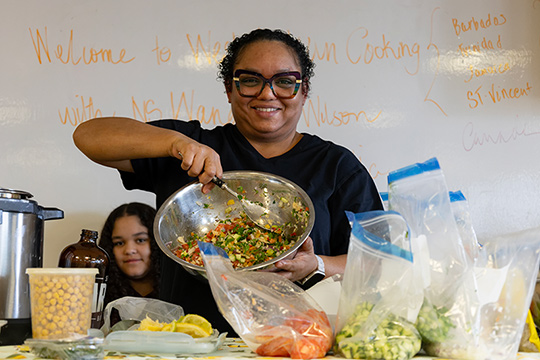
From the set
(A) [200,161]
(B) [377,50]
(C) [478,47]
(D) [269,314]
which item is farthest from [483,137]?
(D) [269,314]

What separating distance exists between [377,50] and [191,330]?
5.65 feet

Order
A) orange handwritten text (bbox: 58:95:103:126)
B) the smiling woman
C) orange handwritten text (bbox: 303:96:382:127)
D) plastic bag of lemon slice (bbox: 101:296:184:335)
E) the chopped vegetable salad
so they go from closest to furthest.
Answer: plastic bag of lemon slice (bbox: 101:296:184:335) < the chopped vegetable salad < the smiling woman < orange handwritten text (bbox: 58:95:103:126) < orange handwritten text (bbox: 303:96:382:127)

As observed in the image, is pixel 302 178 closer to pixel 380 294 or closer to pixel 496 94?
pixel 380 294

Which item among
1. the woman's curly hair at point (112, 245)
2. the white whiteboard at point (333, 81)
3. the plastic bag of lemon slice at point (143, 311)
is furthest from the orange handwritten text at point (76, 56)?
the plastic bag of lemon slice at point (143, 311)

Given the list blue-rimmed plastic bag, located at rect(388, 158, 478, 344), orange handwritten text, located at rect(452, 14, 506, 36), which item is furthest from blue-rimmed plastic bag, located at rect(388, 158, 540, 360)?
orange handwritten text, located at rect(452, 14, 506, 36)

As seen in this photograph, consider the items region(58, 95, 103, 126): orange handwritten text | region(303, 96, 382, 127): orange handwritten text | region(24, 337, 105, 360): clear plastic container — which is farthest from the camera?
region(303, 96, 382, 127): orange handwritten text

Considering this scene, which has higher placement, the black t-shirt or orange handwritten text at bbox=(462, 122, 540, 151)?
orange handwritten text at bbox=(462, 122, 540, 151)

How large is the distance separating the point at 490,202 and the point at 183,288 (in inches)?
57.0

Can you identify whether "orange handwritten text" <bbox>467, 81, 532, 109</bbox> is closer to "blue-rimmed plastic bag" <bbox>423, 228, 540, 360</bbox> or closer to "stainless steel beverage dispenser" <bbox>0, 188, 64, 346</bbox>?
"blue-rimmed plastic bag" <bbox>423, 228, 540, 360</bbox>

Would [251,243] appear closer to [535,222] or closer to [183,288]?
[183,288]

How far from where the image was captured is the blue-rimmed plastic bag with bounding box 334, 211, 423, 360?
71 centimetres

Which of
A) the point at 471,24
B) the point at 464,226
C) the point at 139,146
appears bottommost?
the point at 464,226

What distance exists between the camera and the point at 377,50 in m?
2.30

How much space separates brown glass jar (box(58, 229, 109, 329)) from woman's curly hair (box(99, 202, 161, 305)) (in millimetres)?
1176
